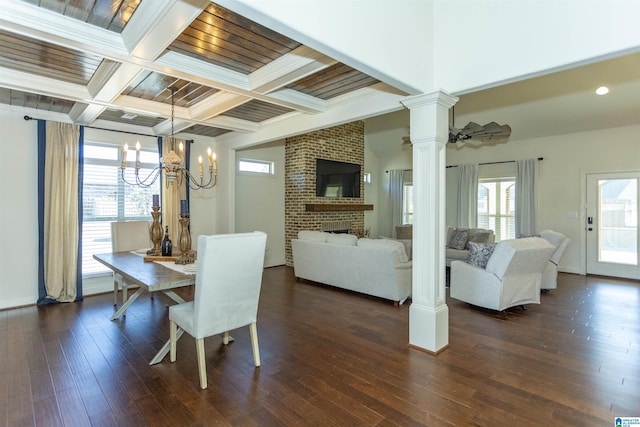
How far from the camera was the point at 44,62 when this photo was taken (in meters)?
2.78

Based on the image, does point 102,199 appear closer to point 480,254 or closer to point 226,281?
point 226,281

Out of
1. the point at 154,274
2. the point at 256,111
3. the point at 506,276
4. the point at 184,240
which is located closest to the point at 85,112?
the point at 256,111

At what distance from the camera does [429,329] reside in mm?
2846

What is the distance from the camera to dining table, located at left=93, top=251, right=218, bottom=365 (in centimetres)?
250

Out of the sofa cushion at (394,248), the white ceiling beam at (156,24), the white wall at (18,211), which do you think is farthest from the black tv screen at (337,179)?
the white ceiling beam at (156,24)

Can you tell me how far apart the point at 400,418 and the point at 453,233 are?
520cm

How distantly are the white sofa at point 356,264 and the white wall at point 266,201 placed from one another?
1.35m

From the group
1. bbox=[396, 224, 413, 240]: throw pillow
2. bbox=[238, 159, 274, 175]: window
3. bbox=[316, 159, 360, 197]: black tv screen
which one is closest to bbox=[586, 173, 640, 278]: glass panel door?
bbox=[396, 224, 413, 240]: throw pillow

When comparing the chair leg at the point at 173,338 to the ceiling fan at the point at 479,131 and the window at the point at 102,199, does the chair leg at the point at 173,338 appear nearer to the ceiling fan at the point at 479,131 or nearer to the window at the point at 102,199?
the window at the point at 102,199

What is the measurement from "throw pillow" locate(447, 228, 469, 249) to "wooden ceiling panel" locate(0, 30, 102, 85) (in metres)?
6.09

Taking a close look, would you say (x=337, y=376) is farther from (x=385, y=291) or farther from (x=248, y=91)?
(x=248, y=91)

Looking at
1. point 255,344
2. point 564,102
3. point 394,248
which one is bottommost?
point 255,344

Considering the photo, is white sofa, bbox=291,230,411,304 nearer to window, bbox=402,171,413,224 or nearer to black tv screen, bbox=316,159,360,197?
black tv screen, bbox=316,159,360,197

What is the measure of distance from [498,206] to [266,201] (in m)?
4.94
